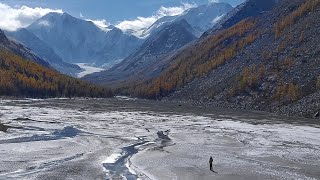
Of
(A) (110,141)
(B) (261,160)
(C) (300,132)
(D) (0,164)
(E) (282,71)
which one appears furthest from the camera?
(E) (282,71)

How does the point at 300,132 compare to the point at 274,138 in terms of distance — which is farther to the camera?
the point at 300,132

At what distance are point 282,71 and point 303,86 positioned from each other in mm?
32635

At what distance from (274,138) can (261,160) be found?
23.4m

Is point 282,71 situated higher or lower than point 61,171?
higher

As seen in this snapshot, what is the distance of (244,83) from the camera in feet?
Answer: 639

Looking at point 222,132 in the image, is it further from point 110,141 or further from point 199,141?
point 110,141

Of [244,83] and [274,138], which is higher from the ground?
[244,83]

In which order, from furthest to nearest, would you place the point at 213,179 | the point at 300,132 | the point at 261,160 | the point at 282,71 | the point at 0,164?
→ the point at 282,71
the point at 300,132
the point at 261,160
the point at 0,164
the point at 213,179

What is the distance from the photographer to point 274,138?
76875 mm

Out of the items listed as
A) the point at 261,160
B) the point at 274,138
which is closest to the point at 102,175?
the point at 261,160

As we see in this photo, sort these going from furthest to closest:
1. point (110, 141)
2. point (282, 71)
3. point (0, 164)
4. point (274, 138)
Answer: point (282, 71) → point (274, 138) → point (110, 141) → point (0, 164)

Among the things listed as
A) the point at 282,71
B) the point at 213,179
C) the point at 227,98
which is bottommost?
the point at 213,179

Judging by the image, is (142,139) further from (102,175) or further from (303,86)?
(303,86)

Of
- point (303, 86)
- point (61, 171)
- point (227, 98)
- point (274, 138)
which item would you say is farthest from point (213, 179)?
point (227, 98)
